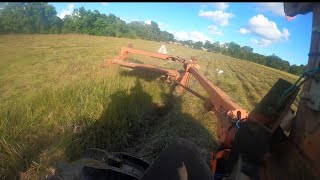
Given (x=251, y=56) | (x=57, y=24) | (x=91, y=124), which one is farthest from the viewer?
(x=251, y=56)

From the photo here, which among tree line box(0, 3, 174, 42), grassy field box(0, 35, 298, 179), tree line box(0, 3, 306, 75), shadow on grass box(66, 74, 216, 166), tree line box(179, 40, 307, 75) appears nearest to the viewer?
grassy field box(0, 35, 298, 179)

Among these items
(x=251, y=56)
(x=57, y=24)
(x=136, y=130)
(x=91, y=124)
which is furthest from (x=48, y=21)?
(x=91, y=124)

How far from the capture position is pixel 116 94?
656 centimetres

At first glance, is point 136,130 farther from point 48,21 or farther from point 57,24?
point 48,21

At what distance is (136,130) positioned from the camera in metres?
5.93

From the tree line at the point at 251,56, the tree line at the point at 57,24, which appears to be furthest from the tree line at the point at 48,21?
the tree line at the point at 251,56

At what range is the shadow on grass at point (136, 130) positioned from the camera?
16.3 ft

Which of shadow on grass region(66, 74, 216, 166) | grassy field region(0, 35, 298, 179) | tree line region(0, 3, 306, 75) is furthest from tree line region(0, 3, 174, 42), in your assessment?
shadow on grass region(66, 74, 216, 166)

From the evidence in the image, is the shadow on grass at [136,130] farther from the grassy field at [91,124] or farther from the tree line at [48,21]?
the tree line at [48,21]

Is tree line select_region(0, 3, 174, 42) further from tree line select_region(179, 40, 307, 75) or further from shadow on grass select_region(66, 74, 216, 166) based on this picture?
shadow on grass select_region(66, 74, 216, 166)

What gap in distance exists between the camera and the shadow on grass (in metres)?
4.97

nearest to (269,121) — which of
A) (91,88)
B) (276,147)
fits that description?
(276,147)

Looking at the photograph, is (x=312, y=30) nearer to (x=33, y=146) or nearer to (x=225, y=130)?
(x=225, y=130)

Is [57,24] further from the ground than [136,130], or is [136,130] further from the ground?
[136,130]
